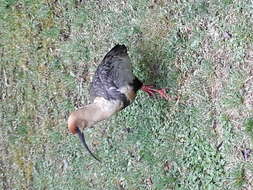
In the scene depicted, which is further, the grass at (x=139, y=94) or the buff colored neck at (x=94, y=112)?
the buff colored neck at (x=94, y=112)

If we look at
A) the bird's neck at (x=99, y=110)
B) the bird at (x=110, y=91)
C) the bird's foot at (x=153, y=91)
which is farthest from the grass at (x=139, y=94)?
the bird's neck at (x=99, y=110)

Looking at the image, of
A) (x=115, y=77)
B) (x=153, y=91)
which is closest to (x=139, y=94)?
(x=153, y=91)

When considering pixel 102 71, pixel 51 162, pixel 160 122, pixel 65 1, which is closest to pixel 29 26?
pixel 65 1

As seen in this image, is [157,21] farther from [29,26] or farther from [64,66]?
[29,26]

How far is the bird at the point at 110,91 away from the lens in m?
4.50

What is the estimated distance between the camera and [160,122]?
476cm

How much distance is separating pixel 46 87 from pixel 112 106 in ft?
5.96

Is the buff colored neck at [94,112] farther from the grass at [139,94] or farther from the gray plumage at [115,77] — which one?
the grass at [139,94]

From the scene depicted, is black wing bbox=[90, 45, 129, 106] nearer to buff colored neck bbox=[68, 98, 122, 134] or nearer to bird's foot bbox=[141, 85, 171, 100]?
buff colored neck bbox=[68, 98, 122, 134]

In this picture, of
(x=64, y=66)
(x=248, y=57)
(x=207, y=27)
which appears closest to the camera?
(x=248, y=57)

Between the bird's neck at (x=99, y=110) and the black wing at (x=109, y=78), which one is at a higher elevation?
the black wing at (x=109, y=78)

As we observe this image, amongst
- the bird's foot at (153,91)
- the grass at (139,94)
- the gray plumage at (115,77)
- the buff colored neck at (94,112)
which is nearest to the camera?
the grass at (139,94)

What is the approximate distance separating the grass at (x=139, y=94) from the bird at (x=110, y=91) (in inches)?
10.8

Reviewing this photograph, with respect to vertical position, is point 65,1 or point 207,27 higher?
point 207,27
